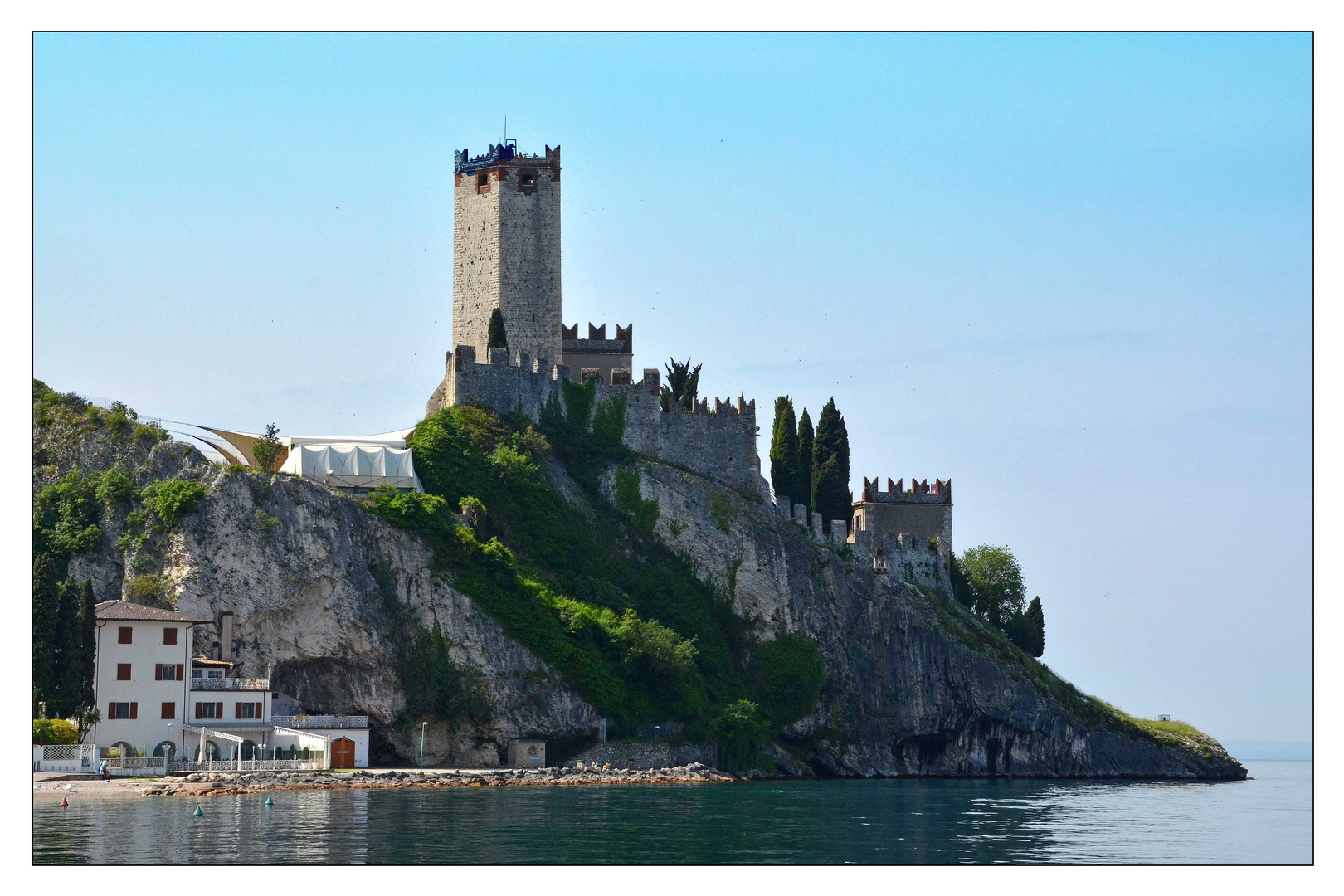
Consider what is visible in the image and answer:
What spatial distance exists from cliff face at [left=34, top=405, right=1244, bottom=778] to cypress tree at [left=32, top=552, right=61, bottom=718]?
7.78 m

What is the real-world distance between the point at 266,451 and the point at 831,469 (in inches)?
1154

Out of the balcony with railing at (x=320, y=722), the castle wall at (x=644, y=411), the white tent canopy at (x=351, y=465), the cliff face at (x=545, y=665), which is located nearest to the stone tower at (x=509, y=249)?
the castle wall at (x=644, y=411)

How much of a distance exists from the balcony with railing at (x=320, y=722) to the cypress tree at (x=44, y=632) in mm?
9092

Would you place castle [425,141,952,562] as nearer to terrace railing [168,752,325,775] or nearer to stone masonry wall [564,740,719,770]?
stone masonry wall [564,740,719,770]

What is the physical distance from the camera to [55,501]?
81688 mm

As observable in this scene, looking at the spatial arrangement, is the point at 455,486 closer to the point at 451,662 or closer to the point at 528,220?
the point at 451,662

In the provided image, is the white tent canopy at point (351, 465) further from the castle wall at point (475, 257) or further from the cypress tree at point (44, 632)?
the cypress tree at point (44, 632)

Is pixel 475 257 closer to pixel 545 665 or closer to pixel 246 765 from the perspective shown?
pixel 545 665

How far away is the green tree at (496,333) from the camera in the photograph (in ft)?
313

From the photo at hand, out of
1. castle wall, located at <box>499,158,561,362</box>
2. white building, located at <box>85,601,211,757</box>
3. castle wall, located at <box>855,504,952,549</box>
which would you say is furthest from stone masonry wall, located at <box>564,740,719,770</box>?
castle wall, located at <box>855,504,952,549</box>

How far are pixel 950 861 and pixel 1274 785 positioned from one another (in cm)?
5067

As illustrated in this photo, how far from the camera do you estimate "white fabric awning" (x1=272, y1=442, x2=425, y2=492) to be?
8644cm

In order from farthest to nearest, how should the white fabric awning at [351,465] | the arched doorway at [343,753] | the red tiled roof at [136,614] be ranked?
the white fabric awning at [351,465] < the arched doorway at [343,753] < the red tiled roof at [136,614]

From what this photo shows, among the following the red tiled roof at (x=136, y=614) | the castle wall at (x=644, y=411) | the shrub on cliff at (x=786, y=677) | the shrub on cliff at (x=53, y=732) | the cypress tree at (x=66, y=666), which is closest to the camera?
the shrub on cliff at (x=53, y=732)
